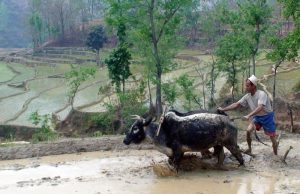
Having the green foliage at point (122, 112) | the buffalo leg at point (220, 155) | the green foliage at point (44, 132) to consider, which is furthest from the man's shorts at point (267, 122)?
the green foliage at point (122, 112)

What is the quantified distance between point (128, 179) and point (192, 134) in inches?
53.1

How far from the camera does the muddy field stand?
775 cm

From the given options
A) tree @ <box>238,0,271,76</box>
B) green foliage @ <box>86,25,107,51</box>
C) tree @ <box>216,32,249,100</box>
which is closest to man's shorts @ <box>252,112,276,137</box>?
tree @ <box>238,0,271,76</box>

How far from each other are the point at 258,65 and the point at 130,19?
16.4m

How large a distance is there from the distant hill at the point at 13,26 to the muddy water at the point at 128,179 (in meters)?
94.2

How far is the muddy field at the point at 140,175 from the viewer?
775 centimetres

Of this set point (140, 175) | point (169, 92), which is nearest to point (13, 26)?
point (169, 92)

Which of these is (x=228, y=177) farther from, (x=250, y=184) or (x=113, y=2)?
(x=113, y=2)

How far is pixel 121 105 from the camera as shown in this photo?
2355 cm

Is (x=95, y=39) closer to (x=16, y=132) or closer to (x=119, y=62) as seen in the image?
(x=119, y=62)

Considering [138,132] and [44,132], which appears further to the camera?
[44,132]

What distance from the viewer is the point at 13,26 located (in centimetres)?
11488

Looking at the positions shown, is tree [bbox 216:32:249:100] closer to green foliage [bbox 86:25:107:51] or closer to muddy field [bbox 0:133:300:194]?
muddy field [bbox 0:133:300:194]

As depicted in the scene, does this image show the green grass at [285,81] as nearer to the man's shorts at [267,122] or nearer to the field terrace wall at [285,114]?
the field terrace wall at [285,114]
